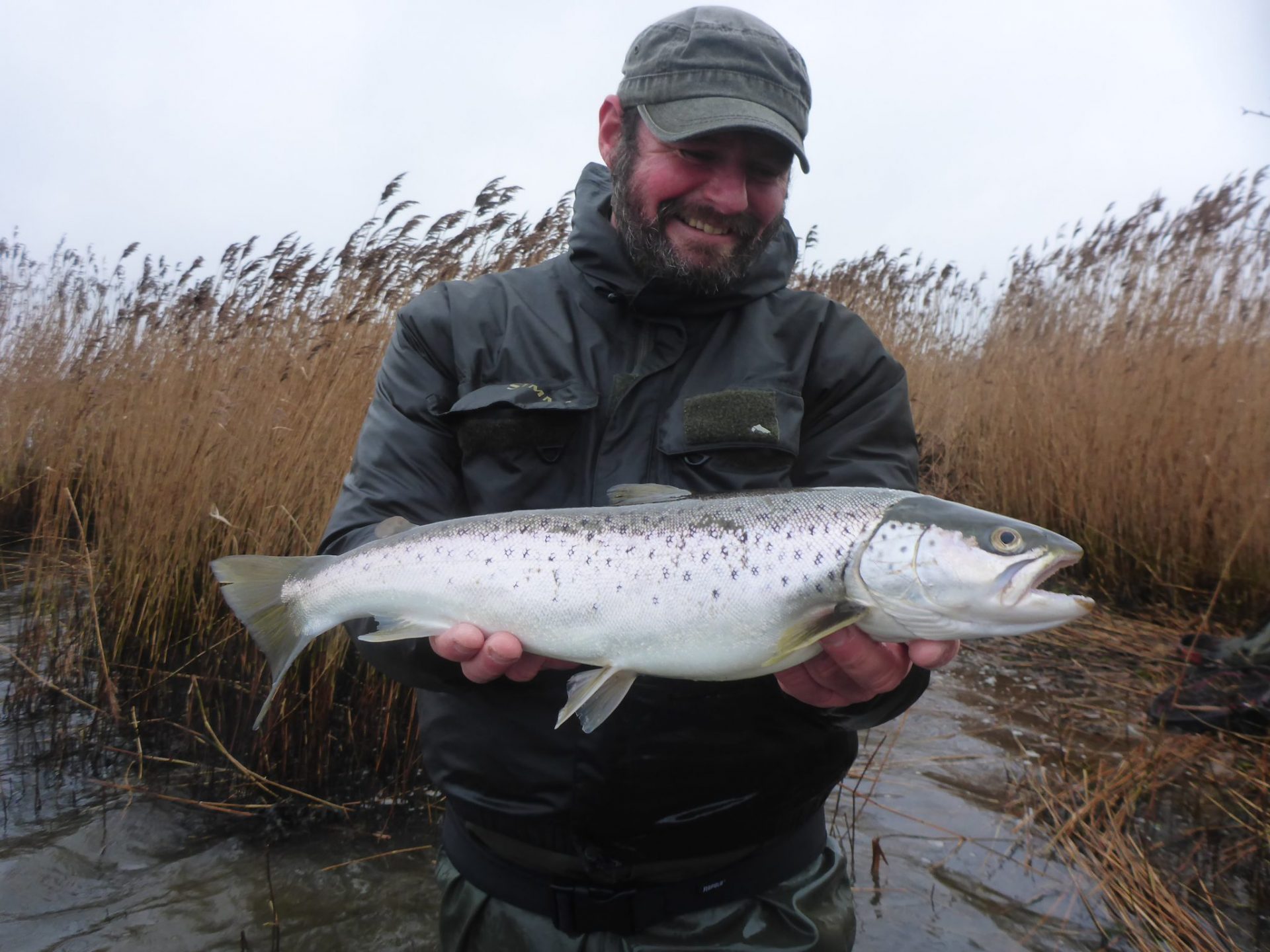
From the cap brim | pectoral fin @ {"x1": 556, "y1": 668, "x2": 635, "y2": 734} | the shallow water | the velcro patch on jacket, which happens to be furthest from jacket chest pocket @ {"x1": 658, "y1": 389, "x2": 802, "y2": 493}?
the shallow water

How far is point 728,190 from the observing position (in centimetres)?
235

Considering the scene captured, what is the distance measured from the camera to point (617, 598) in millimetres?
1916

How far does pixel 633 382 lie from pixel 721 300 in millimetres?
341

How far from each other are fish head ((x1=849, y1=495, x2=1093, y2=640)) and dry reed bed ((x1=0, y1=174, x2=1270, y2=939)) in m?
2.08

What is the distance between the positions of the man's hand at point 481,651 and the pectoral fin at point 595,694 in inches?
5.6

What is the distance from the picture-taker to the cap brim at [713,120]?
7.26 feet

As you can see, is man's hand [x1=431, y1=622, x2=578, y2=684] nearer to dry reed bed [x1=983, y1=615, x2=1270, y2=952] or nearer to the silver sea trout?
the silver sea trout

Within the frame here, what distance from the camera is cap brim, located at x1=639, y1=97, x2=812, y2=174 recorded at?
2213 mm

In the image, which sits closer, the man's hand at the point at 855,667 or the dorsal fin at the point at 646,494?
the man's hand at the point at 855,667

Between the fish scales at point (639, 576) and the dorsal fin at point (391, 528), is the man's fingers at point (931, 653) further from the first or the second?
the dorsal fin at point (391, 528)

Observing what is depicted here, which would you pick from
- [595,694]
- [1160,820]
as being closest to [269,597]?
[595,694]

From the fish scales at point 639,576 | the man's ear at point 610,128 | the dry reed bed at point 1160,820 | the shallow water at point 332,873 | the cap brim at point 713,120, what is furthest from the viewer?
the shallow water at point 332,873

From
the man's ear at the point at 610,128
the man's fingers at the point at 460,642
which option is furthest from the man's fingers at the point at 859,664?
the man's ear at the point at 610,128

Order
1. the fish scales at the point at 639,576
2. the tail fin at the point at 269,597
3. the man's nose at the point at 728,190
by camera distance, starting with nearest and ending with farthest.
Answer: the fish scales at the point at 639,576, the tail fin at the point at 269,597, the man's nose at the point at 728,190
